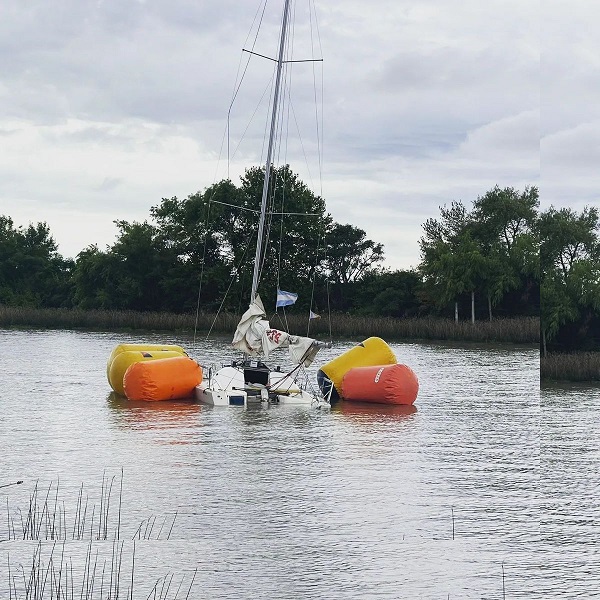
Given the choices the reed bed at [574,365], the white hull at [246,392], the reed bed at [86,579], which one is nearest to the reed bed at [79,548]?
the reed bed at [86,579]

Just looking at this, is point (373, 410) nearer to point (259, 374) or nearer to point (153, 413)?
point (259, 374)

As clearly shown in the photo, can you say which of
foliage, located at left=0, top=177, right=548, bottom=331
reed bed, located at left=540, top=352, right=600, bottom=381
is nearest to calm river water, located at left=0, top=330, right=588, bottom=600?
reed bed, located at left=540, top=352, right=600, bottom=381

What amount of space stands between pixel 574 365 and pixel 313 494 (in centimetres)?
802

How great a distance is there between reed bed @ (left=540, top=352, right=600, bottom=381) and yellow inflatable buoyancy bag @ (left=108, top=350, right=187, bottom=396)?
12.4 m

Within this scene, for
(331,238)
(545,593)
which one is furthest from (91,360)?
(331,238)

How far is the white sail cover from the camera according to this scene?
1296 inches

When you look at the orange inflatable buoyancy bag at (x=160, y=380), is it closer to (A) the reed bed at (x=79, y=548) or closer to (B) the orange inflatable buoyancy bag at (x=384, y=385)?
(B) the orange inflatable buoyancy bag at (x=384, y=385)

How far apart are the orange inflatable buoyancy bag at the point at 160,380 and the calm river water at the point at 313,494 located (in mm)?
459

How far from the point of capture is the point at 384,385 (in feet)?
108

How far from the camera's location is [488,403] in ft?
116

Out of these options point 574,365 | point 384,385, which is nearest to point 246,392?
point 384,385

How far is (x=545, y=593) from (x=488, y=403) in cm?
2154

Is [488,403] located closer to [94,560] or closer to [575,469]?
[575,469]

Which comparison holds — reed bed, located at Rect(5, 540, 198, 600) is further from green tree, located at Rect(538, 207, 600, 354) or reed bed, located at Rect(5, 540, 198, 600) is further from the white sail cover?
the white sail cover
